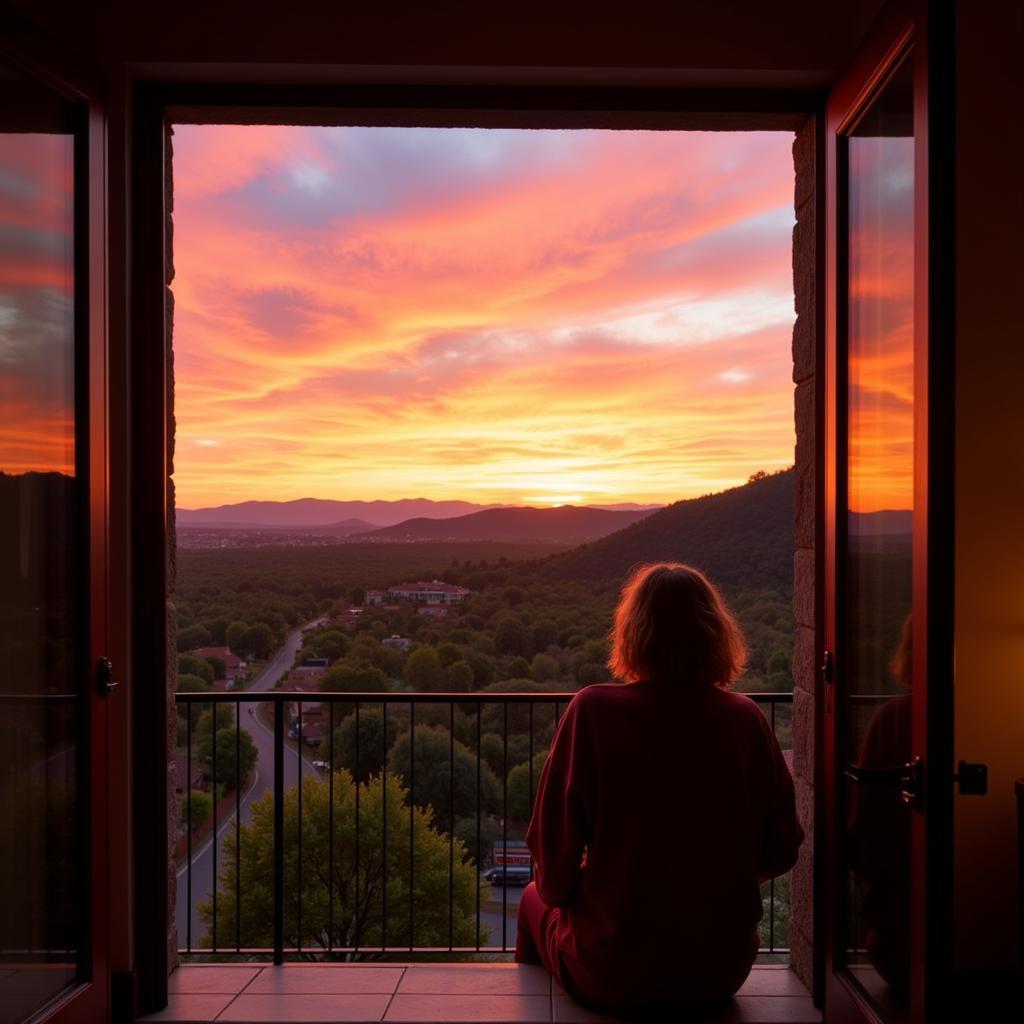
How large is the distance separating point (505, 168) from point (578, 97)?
1386mm

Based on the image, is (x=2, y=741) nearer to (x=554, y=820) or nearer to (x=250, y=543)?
(x=554, y=820)

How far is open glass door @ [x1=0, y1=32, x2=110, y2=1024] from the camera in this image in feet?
6.06

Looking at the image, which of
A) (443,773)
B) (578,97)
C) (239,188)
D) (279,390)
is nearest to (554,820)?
(578,97)

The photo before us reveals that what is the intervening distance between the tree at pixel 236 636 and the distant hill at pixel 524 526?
3.21 feet

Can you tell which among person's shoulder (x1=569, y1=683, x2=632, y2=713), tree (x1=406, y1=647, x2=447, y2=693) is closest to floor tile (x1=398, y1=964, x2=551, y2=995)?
person's shoulder (x1=569, y1=683, x2=632, y2=713)

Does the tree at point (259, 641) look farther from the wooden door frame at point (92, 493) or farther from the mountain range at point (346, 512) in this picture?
the wooden door frame at point (92, 493)

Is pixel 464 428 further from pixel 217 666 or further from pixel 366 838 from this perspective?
pixel 366 838

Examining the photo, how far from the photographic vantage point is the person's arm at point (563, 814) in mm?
1992

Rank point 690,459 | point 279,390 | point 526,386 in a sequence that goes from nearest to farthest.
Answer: point 690,459
point 279,390
point 526,386

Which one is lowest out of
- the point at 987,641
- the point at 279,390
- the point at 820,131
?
the point at 987,641

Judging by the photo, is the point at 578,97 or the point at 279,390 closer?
the point at 578,97

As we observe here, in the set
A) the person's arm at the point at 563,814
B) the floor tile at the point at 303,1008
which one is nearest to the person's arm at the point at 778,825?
the person's arm at the point at 563,814

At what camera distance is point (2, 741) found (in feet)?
5.95

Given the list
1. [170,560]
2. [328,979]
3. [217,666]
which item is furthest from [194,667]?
[328,979]
